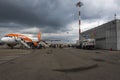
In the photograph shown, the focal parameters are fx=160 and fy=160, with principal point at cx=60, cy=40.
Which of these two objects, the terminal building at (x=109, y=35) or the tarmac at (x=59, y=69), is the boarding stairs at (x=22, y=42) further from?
the tarmac at (x=59, y=69)

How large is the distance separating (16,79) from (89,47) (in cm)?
4459

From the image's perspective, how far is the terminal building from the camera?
40.4 meters

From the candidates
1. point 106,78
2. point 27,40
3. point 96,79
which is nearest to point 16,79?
point 96,79

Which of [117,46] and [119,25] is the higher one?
[119,25]

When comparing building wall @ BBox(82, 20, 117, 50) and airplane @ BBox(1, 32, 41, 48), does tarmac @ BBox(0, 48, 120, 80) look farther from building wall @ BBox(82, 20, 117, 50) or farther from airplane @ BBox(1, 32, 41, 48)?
airplane @ BBox(1, 32, 41, 48)

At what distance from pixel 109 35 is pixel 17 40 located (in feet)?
89.7

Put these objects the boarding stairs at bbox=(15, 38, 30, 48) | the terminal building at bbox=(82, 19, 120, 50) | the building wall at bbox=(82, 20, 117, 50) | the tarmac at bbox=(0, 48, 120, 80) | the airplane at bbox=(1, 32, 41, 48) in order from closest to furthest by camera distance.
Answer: the tarmac at bbox=(0, 48, 120, 80), the terminal building at bbox=(82, 19, 120, 50), the building wall at bbox=(82, 20, 117, 50), the airplane at bbox=(1, 32, 41, 48), the boarding stairs at bbox=(15, 38, 30, 48)

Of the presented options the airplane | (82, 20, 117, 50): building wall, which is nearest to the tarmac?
(82, 20, 117, 50): building wall

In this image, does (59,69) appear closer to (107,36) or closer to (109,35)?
(109,35)

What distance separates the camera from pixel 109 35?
44750 millimetres

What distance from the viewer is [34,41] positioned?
5784 cm

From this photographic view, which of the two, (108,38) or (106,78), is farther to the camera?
(108,38)

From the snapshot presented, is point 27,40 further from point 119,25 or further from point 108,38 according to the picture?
point 119,25

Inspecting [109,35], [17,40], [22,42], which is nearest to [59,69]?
[109,35]
